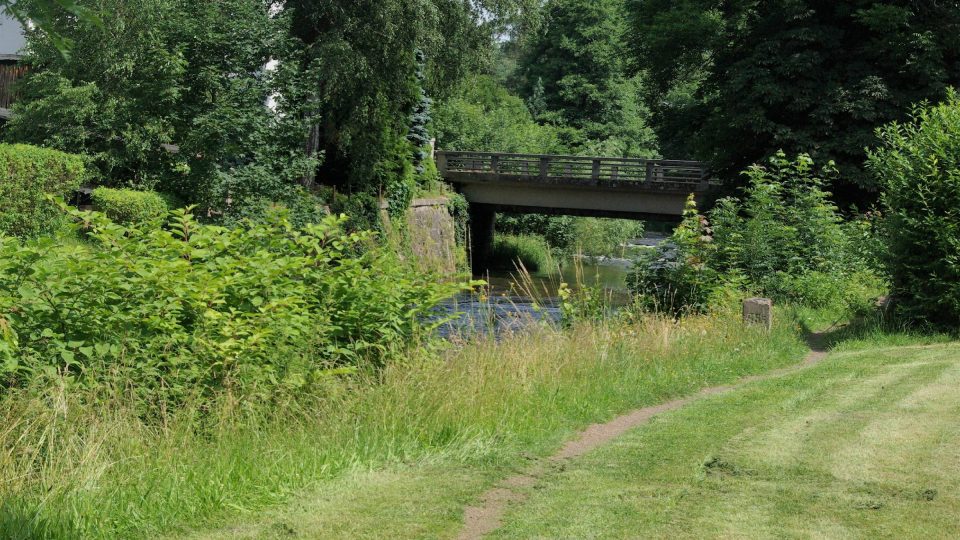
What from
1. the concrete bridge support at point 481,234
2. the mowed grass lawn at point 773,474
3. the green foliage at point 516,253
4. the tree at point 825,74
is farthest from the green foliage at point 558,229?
the mowed grass lawn at point 773,474

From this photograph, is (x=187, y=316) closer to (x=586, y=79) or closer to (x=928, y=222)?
(x=928, y=222)

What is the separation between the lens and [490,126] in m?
52.6

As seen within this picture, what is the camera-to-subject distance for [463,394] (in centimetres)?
869

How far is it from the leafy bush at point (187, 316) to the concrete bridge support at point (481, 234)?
104ft

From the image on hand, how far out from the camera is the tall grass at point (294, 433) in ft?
19.9

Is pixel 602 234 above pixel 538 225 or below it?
below

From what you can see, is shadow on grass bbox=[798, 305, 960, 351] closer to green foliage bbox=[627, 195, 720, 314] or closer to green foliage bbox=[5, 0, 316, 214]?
green foliage bbox=[627, 195, 720, 314]

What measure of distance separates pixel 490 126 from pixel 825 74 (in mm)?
29317

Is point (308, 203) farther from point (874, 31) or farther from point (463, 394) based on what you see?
point (463, 394)

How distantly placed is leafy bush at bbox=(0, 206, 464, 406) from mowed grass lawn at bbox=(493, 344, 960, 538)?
2665 millimetres

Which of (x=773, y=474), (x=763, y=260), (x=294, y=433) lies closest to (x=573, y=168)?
(x=763, y=260)

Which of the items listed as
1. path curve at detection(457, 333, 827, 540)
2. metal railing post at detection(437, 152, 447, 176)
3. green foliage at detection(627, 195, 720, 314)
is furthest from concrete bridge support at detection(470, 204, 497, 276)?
path curve at detection(457, 333, 827, 540)

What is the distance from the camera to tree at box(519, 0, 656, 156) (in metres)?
62.2

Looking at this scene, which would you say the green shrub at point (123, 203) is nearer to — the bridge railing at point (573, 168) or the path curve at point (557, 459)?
the path curve at point (557, 459)
